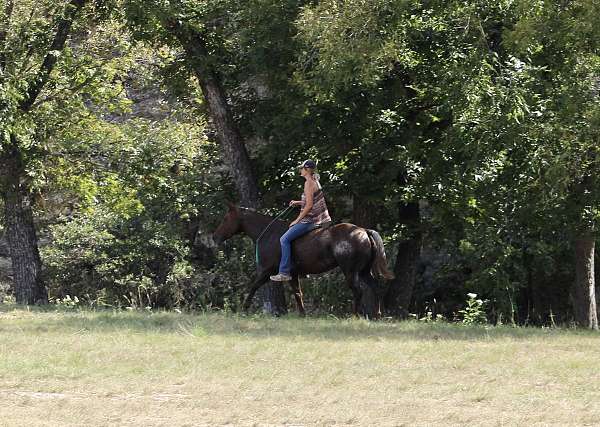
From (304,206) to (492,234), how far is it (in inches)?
383

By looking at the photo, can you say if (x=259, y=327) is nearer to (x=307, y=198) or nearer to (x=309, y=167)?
(x=307, y=198)

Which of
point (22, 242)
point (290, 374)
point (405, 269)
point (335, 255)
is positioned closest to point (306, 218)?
point (335, 255)

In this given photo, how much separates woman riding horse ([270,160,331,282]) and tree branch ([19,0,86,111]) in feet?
26.9

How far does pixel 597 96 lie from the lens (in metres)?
19.9

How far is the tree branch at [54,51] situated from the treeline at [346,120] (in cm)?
4

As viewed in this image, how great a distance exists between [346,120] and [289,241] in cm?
643

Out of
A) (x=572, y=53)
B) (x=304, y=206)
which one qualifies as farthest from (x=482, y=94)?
(x=304, y=206)

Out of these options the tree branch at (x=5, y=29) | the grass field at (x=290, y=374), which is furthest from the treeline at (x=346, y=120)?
the grass field at (x=290, y=374)

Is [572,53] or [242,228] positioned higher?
[572,53]

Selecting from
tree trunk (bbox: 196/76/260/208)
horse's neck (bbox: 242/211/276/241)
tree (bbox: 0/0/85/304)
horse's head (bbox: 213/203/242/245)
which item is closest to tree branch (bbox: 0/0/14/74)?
tree (bbox: 0/0/85/304)

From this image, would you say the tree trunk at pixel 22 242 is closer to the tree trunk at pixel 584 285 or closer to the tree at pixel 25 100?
the tree at pixel 25 100

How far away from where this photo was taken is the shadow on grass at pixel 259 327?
51.7ft

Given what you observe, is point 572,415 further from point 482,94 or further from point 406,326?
point 482,94

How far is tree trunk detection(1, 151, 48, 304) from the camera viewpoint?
24734mm
